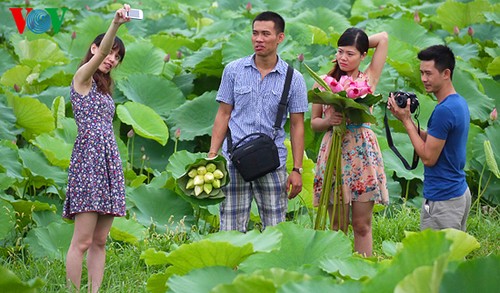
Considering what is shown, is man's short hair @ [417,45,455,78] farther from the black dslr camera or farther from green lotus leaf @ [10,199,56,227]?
green lotus leaf @ [10,199,56,227]

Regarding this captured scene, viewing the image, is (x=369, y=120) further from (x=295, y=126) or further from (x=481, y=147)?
(x=481, y=147)

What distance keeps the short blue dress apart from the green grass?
331mm

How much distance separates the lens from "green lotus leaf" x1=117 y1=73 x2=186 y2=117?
20.6ft

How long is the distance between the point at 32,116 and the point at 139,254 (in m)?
1.62

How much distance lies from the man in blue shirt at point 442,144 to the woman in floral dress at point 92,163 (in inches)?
43.0

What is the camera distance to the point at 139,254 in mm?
4430

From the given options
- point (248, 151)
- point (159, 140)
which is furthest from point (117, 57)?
point (159, 140)

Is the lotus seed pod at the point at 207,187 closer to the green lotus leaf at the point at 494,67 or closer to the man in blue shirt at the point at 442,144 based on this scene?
the man in blue shirt at the point at 442,144

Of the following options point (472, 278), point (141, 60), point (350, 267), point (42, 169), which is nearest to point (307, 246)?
point (350, 267)

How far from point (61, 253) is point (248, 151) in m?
1.15

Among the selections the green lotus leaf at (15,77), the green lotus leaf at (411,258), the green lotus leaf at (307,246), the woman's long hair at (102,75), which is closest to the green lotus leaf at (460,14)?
the green lotus leaf at (15,77)

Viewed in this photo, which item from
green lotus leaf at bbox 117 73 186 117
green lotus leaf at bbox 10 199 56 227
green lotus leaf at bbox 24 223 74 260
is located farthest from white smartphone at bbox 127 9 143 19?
green lotus leaf at bbox 117 73 186 117

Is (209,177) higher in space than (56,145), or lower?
higher

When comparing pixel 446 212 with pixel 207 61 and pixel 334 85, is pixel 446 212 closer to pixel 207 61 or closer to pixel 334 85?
pixel 334 85
